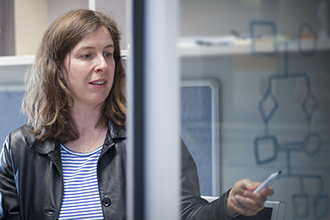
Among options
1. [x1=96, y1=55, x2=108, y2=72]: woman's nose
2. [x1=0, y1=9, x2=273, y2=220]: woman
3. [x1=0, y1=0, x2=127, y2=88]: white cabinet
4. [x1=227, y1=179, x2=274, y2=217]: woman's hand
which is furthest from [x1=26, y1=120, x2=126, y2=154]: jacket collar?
[x1=227, y1=179, x2=274, y2=217]: woman's hand

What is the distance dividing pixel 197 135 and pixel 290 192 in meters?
0.11

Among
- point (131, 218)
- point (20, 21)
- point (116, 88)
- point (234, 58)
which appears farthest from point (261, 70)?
A: point (20, 21)

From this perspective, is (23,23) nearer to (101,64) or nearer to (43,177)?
(101,64)

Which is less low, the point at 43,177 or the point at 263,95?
the point at 263,95

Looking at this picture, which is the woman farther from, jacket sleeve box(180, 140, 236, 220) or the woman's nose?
jacket sleeve box(180, 140, 236, 220)

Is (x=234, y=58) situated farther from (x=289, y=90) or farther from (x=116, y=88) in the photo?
(x=116, y=88)

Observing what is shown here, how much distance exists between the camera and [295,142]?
13.3 inches

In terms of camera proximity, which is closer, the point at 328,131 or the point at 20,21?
the point at 328,131

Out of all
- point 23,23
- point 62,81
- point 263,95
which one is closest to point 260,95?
point 263,95

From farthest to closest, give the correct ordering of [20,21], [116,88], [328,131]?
1. [20,21]
2. [116,88]
3. [328,131]

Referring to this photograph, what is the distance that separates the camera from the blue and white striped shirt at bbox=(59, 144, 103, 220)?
78 cm

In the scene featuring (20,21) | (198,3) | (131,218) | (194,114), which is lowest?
(131,218)

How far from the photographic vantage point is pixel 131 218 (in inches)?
14.2

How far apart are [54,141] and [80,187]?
13cm
